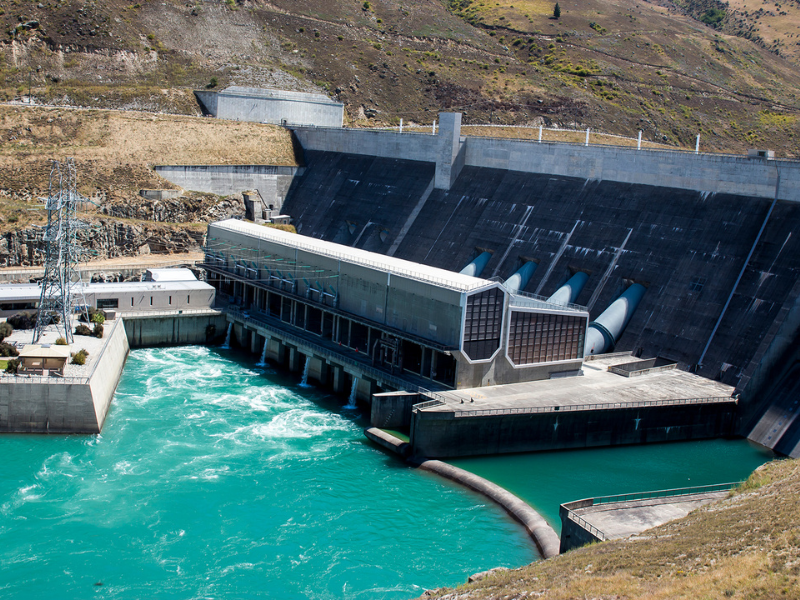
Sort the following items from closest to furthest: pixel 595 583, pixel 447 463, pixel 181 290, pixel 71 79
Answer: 1. pixel 595 583
2. pixel 447 463
3. pixel 181 290
4. pixel 71 79

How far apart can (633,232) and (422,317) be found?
17.5 meters

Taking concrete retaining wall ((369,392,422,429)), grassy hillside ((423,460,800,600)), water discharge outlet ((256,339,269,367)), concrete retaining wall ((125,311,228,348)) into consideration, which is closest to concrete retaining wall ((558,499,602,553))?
grassy hillside ((423,460,800,600))

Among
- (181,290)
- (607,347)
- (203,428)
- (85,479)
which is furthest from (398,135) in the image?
(85,479)

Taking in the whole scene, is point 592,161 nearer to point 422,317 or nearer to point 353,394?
point 422,317

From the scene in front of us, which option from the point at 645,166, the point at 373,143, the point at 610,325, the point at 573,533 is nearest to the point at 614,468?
the point at 573,533

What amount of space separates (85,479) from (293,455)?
28.5 ft

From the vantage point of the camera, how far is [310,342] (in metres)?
49.8

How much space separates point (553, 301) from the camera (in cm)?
5044

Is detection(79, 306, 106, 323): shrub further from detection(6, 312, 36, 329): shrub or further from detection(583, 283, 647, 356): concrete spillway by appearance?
detection(583, 283, 647, 356): concrete spillway

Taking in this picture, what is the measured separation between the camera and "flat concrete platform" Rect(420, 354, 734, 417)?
1529 inches

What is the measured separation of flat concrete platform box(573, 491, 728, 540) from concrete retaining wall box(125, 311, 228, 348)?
34.4 metres

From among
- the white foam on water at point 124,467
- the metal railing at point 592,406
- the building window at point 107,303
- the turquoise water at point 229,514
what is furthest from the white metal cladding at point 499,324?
the building window at point 107,303

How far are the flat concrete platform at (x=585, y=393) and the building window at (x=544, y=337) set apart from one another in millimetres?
1310

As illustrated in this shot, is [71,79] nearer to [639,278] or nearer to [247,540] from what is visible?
[639,278]
